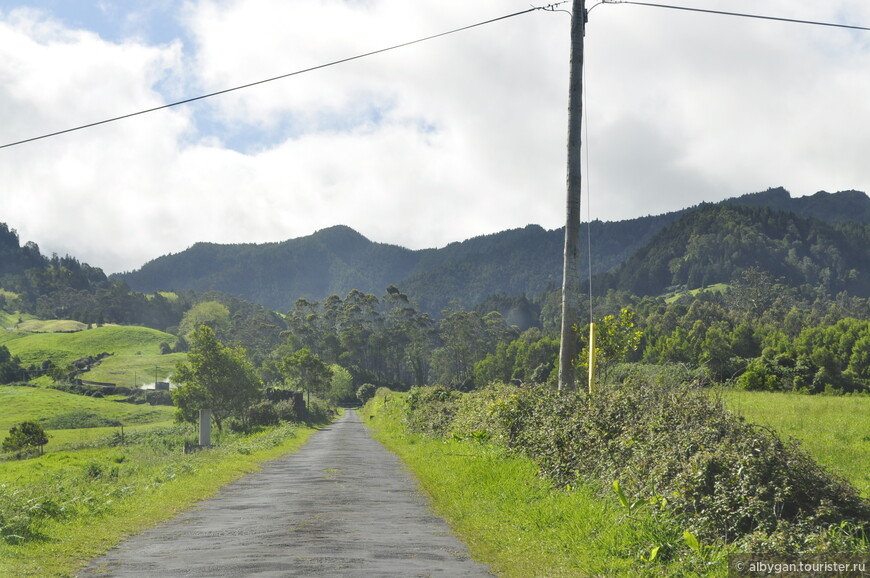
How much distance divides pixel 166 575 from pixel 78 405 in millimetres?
149488

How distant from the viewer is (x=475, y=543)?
1205 cm

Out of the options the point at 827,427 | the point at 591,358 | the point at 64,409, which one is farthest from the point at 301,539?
the point at 64,409

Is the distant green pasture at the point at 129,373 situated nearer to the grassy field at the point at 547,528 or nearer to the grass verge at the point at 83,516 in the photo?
the grass verge at the point at 83,516

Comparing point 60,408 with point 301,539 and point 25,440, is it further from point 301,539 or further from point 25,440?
point 301,539

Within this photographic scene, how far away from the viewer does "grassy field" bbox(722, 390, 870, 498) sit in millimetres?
18250

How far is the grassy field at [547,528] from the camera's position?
9750mm

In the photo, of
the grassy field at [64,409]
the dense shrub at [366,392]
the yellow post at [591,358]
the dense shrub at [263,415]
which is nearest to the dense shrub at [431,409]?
the yellow post at [591,358]

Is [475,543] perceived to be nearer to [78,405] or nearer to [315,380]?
[315,380]

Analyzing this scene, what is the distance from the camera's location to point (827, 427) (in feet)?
94.8

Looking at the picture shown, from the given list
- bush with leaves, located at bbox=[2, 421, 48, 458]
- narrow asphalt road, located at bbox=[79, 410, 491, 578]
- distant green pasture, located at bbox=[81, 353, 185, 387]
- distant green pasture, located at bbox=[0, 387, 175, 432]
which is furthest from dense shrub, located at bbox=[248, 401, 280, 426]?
distant green pasture, located at bbox=[81, 353, 185, 387]

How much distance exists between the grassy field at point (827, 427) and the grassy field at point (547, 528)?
3939mm

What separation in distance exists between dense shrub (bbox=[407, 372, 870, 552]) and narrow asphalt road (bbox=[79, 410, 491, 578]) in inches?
113

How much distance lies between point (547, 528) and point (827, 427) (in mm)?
20749

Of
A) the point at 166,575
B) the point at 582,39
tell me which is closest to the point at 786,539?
the point at 166,575
